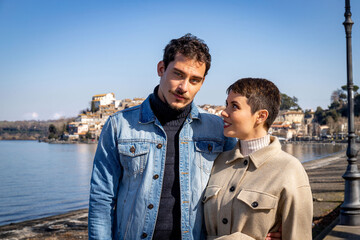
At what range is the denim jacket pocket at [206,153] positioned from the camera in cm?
218

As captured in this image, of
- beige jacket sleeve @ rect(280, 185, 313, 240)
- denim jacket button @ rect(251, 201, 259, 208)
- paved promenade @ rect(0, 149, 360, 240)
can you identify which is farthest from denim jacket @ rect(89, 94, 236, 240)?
paved promenade @ rect(0, 149, 360, 240)

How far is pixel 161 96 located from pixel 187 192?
0.57m

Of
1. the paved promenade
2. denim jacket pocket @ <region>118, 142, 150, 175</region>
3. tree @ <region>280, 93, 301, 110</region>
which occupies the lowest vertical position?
the paved promenade

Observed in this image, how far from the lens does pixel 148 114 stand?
7.23ft

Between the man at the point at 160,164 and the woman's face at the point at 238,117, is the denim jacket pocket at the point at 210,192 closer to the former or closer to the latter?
the man at the point at 160,164

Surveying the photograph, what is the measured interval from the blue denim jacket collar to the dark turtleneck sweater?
Result: 0.10ft

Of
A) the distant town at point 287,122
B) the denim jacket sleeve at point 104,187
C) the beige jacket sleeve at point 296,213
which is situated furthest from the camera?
the distant town at point 287,122

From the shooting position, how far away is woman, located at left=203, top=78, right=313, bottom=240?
188cm

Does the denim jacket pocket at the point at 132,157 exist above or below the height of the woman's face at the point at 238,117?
below

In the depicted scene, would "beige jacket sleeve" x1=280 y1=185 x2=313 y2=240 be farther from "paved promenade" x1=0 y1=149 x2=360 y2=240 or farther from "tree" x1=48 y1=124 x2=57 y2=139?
"tree" x1=48 y1=124 x2=57 y2=139

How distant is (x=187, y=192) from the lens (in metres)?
2.08

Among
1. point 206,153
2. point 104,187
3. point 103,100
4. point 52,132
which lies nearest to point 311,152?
point 206,153

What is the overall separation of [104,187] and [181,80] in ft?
2.35

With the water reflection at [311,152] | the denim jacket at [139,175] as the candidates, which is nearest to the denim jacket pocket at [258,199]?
the denim jacket at [139,175]
